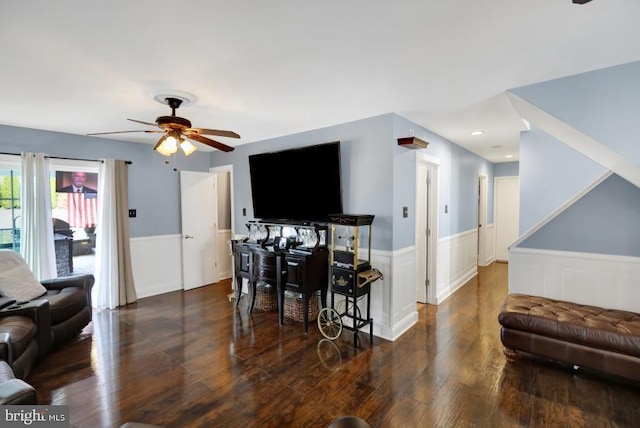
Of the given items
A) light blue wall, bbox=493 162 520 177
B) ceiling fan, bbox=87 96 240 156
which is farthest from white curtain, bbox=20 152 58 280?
light blue wall, bbox=493 162 520 177

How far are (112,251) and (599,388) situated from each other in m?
5.49

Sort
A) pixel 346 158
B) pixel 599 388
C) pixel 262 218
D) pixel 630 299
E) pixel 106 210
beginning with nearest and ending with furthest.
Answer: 1. pixel 599 388
2. pixel 630 299
3. pixel 346 158
4. pixel 106 210
5. pixel 262 218

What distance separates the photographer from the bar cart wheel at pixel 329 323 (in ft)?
10.7

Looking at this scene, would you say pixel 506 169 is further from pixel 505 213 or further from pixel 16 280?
pixel 16 280

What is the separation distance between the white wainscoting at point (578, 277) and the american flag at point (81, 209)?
7.56 meters

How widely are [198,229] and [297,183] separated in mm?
2353

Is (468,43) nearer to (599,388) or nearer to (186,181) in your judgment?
(599,388)

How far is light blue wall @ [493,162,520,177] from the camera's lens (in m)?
6.73

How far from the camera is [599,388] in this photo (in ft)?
7.57

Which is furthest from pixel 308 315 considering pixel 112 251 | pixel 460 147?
pixel 460 147

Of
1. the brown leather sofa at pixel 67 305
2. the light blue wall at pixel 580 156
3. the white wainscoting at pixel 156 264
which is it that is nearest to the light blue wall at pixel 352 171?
the white wainscoting at pixel 156 264

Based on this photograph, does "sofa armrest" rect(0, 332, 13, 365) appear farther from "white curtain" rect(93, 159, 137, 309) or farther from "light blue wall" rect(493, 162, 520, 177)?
"light blue wall" rect(493, 162, 520, 177)

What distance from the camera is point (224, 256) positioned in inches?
228

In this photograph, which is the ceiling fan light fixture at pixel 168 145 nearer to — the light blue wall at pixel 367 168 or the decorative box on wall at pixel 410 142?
the light blue wall at pixel 367 168
